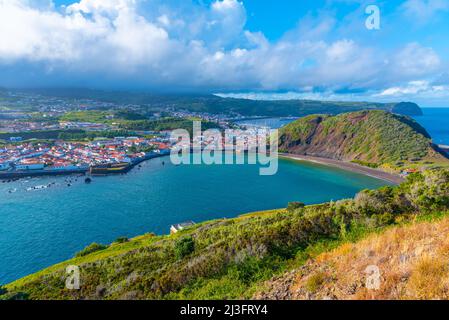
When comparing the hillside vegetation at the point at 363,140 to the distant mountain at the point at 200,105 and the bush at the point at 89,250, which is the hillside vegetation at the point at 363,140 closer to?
the bush at the point at 89,250

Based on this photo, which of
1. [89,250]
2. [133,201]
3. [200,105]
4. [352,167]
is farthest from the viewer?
[200,105]

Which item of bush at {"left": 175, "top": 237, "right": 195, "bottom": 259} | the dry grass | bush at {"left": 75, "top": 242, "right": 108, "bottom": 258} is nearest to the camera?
the dry grass

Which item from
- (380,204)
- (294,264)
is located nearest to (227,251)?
(294,264)

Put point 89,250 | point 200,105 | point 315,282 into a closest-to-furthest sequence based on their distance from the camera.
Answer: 1. point 315,282
2. point 89,250
3. point 200,105

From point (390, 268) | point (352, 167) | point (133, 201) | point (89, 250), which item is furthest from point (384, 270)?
point (352, 167)

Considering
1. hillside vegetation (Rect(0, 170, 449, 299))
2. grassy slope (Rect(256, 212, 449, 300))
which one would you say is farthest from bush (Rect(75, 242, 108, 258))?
grassy slope (Rect(256, 212, 449, 300))

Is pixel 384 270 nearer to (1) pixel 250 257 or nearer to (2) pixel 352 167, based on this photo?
(1) pixel 250 257

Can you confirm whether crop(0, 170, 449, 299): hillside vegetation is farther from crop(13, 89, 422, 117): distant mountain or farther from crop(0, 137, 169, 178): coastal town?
crop(13, 89, 422, 117): distant mountain
